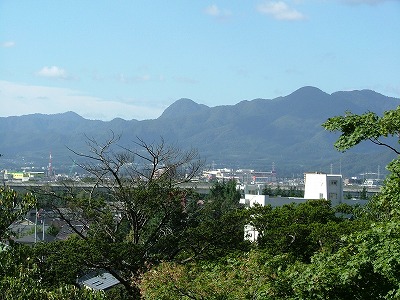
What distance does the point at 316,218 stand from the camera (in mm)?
18641

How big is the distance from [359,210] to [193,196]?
17.2 ft

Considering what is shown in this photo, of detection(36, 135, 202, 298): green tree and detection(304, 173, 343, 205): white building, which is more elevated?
detection(36, 135, 202, 298): green tree

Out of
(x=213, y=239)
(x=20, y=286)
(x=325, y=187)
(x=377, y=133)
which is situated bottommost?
(x=325, y=187)

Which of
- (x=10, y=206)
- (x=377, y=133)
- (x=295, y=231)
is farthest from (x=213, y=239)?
(x=377, y=133)

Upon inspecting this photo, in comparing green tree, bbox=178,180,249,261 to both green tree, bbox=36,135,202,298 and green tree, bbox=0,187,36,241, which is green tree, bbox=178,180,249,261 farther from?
green tree, bbox=0,187,36,241

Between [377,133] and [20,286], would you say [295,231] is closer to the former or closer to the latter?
[377,133]

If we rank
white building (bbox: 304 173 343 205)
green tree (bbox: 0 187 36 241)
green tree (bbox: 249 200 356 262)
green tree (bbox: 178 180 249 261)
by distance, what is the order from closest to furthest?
green tree (bbox: 0 187 36 241) < green tree (bbox: 178 180 249 261) < green tree (bbox: 249 200 356 262) < white building (bbox: 304 173 343 205)

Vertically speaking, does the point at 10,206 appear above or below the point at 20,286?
above

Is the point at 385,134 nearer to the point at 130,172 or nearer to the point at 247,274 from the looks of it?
the point at 247,274

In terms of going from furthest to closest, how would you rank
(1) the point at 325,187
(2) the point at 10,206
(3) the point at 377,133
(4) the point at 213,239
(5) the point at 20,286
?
(1) the point at 325,187
(4) the point at 213,239
(2) the point at 10,206
(3) the point at 377,133
(5) the point at 20,286

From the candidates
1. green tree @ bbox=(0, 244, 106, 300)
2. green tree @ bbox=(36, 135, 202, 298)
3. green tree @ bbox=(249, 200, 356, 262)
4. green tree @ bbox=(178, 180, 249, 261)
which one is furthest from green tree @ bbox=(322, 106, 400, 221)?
green tree @ bbox=(178, 180, 249, 261)

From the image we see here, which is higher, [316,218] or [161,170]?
[161,170]

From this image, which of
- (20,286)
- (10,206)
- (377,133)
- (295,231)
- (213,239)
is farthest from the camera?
(295,231)

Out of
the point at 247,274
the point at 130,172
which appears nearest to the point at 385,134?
the point at 247,274
